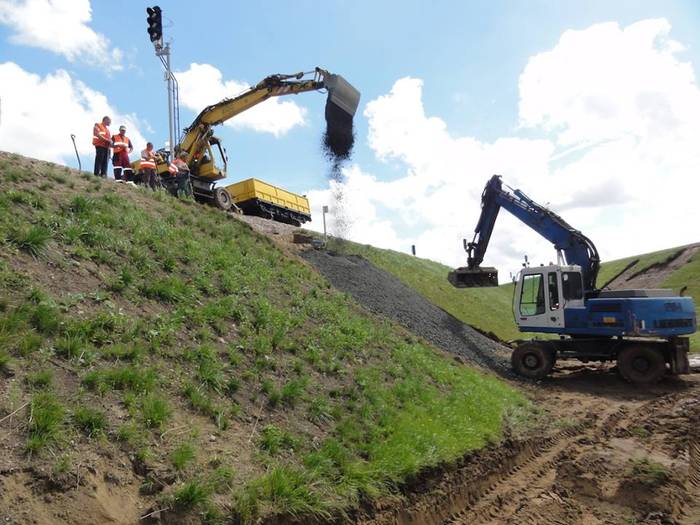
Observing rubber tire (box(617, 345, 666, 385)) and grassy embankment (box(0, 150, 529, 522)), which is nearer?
grassy embankment (box(0, 150, 529, 522))

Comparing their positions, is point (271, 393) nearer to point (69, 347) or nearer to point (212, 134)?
point (69, 347)

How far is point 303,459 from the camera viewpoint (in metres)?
5.73

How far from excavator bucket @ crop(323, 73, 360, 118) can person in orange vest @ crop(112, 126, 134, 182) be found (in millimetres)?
5909

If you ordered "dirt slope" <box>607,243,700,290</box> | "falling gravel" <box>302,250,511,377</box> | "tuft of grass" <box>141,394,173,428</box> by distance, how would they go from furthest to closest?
"dirt slope" <box>607,243,700,290</box>, "falling gravel" <box>302,250,511,377</box>, "tuft of grass" <box>141,394,173,428</box>

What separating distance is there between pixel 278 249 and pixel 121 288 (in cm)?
663

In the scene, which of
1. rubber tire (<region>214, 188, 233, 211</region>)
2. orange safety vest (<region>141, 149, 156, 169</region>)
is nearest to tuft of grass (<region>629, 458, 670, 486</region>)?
orange safety vest (<region>141, 149, 156, 169</region>)

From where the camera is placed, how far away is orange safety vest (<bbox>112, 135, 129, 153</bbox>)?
13633mm

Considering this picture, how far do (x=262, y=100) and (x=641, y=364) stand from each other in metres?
14.4

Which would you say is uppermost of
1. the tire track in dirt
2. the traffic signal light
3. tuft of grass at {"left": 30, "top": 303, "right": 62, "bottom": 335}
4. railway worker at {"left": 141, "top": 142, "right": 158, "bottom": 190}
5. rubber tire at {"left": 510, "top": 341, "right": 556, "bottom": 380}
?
the traffic signal light

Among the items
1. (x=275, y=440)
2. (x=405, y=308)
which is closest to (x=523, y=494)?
(x=275, y=440)

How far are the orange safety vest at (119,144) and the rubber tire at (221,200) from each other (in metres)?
4.97

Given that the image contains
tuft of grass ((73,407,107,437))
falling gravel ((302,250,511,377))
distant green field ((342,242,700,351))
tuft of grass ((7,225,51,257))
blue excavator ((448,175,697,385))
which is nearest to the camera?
tuft of grass ((73,407,107,437))

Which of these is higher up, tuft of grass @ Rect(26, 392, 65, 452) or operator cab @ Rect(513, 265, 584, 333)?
operator cab @ Rect(513, 265, 584, 333)

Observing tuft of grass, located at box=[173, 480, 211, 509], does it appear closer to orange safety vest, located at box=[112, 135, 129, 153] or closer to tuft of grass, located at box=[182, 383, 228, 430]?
tuft of grass, located at box=[182, 383, 228, 430]
